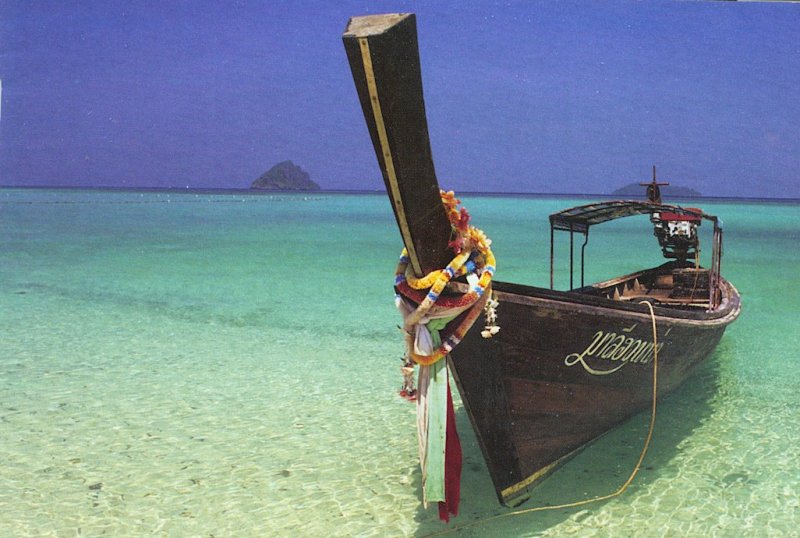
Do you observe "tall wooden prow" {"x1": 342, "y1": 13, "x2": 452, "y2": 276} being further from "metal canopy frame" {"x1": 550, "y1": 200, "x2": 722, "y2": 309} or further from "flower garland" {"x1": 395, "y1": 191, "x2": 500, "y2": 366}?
"metal canopy frame" {"x1": 550, "y1": 200, "x2": 722, "y2": 309}

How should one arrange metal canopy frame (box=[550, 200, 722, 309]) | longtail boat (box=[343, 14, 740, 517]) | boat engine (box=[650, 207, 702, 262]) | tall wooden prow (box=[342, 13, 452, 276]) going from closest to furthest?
tall wooden prow (box=[342, 13, 452, 276]) < longtail boat (box=[343, 14, 740, 517]) < metal canopy frame (box=[550, 200, 722, 309]) < boat engine (box=[650, 207, 702, 262])

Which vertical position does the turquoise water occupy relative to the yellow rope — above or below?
below

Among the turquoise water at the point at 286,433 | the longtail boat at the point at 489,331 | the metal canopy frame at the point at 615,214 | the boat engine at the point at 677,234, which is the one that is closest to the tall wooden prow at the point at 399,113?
the longtail boat at the point at 489,331

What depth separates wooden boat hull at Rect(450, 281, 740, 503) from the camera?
313 centimetres

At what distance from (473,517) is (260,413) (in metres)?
2.16

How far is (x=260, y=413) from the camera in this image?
509 centimetres

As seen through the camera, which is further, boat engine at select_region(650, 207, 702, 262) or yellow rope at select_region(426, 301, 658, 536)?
boat engine at select_region(650, 207, 702, 262)

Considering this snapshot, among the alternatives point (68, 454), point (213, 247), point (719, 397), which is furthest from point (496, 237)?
point (68, 454)

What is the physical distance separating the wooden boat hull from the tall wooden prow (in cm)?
68

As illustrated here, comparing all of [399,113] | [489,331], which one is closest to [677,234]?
[489,331]

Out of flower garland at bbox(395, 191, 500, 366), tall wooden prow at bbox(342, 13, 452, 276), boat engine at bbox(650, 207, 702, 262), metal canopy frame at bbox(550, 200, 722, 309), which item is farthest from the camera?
boat engine at bbox(650, 207, 702, 262)

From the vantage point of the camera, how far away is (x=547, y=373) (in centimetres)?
336

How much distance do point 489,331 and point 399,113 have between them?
1143 mm

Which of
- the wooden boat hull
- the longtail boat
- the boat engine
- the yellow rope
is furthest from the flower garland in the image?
the boat engine
